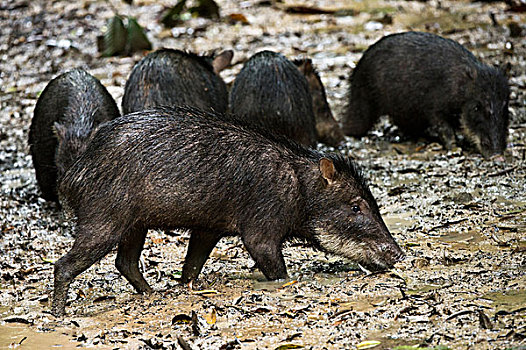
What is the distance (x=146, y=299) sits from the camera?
496cm

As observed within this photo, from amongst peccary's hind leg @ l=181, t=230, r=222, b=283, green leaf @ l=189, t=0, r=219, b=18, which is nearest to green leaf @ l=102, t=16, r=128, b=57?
green leaf @ l=189, t=0, r=219, b=18

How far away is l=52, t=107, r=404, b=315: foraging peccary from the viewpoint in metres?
4.77

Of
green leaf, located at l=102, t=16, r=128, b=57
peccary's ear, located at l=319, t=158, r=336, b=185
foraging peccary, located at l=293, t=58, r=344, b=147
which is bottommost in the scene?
foraging peccary, located at l=293, t=58, r=344, b=147

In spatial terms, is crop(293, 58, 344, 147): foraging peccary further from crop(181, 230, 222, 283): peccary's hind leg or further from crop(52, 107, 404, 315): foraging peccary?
crop(181, 230, 222, 283): peccary's hind leg

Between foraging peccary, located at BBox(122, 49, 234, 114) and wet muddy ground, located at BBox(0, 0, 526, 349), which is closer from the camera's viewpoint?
wet muddy ground, located at BBox(0, 0, 526, 349)

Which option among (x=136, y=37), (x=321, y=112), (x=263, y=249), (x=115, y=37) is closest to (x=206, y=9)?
(x=136, y=37)

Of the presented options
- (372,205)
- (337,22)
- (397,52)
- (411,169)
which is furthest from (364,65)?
(372,205)

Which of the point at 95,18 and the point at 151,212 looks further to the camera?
the point at 95,18

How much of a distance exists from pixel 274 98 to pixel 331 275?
3324mm

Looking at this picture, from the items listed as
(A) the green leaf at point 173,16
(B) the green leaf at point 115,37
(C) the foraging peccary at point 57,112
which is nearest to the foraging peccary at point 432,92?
(C) the foraging peccary at point 57,112

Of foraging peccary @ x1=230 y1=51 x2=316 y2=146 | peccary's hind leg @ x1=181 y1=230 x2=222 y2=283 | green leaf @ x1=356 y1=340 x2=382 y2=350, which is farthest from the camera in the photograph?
foraging peccary @ x1=230 y1=51 x2=316 y2=146

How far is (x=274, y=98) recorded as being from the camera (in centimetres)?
810

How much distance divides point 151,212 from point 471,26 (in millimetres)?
8975

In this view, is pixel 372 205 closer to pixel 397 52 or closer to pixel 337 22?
pixel 397 52
